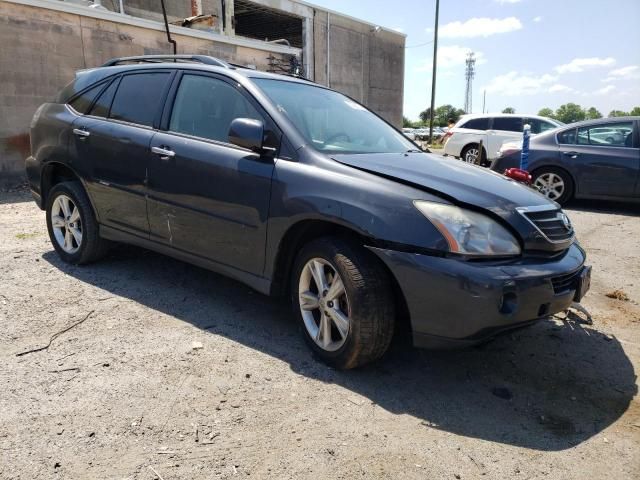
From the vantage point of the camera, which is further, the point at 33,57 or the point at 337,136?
the point at 33,57

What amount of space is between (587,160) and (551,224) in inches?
233

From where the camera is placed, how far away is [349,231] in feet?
9.58

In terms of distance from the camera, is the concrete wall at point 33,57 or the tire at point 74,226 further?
the concrete wall at point 33,57

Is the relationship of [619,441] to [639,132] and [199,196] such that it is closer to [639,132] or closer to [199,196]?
[199,196]

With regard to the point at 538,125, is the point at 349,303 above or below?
below

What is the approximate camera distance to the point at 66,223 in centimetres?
464

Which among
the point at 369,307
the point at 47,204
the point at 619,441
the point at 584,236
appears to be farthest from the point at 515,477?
the point at 584,236

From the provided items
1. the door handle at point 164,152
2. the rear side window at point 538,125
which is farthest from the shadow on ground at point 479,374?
the rear side window at point 538,125

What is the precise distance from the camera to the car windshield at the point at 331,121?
3342mm

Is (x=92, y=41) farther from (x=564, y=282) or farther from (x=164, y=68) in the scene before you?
(x=564, y=282)

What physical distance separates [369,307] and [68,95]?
370 centimetres

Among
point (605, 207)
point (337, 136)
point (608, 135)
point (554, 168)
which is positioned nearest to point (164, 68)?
point (337, 136)

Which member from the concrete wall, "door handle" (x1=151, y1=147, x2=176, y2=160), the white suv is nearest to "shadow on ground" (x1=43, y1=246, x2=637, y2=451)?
"door handle" (x1=151, y1=147, x2=176, y2=160)

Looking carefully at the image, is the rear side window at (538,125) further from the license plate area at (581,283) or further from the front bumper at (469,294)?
the front bumper at (469,294)
